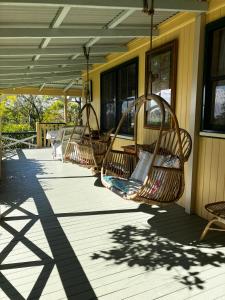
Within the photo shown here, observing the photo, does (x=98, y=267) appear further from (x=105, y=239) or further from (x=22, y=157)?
(x=22, y=157)

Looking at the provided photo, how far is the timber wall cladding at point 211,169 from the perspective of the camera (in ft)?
10.7

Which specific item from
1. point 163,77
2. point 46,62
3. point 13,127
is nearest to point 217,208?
point 163,77

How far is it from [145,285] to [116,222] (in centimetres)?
125

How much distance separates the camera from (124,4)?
2.87 m

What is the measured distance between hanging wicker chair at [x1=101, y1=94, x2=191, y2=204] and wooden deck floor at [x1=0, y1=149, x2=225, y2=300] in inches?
17.2

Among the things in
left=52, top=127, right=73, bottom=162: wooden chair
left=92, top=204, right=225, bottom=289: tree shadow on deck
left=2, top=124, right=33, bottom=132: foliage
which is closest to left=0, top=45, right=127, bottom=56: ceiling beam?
left=52, top=127, right=73, bottom=162: wooden chair

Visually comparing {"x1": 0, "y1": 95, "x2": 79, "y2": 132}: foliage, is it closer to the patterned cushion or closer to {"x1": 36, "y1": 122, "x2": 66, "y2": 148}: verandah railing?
{"x1": 36, "y1": 122, "x2": 66, "y2": 148}: verandah railing

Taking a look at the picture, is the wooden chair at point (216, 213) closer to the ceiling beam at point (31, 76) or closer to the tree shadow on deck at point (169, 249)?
the tree shadow on deck at point (169, 249)

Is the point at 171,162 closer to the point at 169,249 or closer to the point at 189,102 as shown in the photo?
the point at 189,102

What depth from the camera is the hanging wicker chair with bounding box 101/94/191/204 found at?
9.62ft

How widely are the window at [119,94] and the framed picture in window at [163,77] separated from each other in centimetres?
68

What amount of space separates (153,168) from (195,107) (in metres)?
1.15

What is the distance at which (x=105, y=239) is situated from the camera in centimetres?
295

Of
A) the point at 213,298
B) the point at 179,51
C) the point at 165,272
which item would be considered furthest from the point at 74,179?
the point at 213,298
